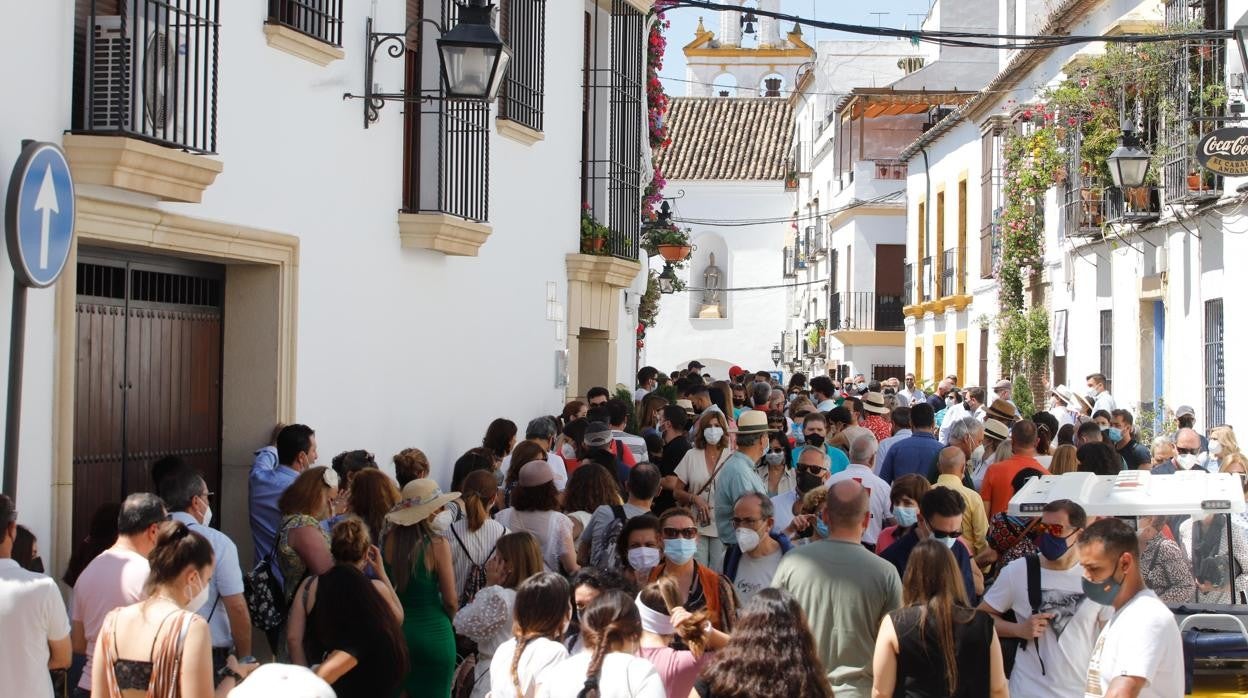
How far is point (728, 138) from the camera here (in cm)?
5394

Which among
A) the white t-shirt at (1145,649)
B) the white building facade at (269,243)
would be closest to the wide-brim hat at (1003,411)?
the white building facade at (269,243)

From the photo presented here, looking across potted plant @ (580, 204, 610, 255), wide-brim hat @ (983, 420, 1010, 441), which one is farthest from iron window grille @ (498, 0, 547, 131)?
wide-brim hat @ (983, 420, 1010, 441)

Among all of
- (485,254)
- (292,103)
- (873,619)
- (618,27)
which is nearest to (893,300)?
(618,27)

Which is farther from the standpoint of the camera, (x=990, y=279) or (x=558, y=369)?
(x=990, y=279)

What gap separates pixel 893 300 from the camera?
4153 cm

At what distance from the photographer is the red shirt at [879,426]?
14570 millimetres

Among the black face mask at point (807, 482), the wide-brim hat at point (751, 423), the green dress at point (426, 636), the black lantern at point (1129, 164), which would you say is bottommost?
the green dress at point (426, 636)

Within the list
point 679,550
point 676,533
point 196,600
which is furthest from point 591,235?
Result: point 196,600

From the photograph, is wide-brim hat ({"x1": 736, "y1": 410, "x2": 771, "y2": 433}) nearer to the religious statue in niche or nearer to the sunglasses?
the sunglasses

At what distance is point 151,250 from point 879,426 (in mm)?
8068

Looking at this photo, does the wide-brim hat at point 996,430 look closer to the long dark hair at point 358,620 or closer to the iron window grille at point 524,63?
the iron window grille at point 524,63

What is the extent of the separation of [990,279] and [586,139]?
12704 millimetres

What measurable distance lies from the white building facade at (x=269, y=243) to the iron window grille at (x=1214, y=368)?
6.66 metres

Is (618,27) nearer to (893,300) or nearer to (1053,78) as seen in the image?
(1053,78)
